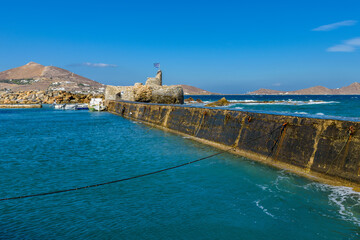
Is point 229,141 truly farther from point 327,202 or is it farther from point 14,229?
point 14,229

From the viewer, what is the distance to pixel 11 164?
39.1ft

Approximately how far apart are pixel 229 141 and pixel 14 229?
1111 centimetres

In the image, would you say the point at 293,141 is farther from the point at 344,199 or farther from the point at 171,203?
the point at 171,203

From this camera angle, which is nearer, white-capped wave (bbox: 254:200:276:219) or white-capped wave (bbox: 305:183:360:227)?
white-capped wave (bbox: 305:183:360:227)

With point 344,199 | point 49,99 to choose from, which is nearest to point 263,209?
point 344,199

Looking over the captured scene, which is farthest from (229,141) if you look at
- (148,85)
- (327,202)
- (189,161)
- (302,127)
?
(148,85)

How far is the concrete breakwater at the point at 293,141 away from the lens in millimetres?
8617

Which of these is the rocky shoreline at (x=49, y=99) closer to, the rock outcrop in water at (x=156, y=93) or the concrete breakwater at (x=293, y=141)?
the rock outcrop in water at (x=156, y=93)

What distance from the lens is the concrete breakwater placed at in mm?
8617

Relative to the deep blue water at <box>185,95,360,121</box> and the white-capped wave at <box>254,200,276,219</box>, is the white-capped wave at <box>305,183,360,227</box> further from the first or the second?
the deep blue water at <box>185,95,360,121</box>

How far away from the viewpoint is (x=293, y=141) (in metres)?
10.7

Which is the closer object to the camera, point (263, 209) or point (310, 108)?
point (263, 209)

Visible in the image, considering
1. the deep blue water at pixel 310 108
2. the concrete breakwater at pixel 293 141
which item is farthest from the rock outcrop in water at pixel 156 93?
the concrete breakwater at pixel 293 141

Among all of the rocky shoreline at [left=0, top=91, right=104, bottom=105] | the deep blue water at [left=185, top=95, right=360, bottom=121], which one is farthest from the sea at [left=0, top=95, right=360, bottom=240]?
the rocky shoreline at [left=0, top=91, right=104, bottom=105]
